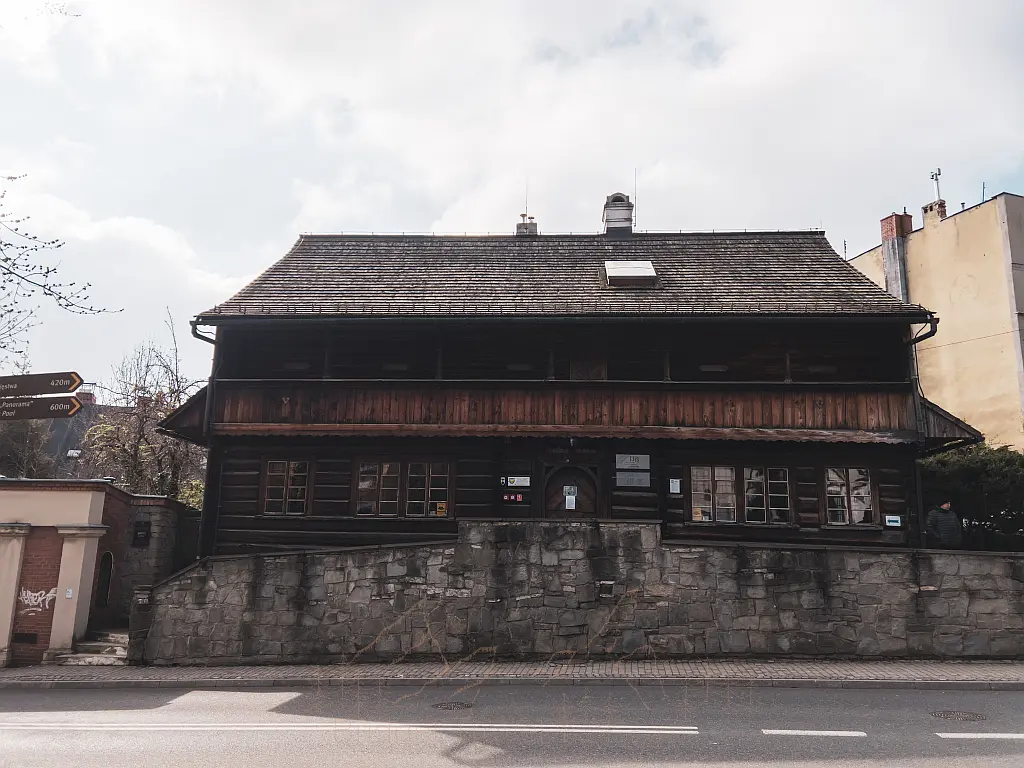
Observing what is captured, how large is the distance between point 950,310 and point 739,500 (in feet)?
53.2

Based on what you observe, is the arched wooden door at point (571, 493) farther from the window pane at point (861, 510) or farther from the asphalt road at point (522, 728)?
the asphalt road at point (522, 728)

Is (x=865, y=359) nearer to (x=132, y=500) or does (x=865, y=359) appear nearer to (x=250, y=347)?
(x=250, y=347)

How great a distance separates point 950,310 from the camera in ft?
91.8

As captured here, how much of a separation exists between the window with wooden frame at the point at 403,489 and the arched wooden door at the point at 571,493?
240cm

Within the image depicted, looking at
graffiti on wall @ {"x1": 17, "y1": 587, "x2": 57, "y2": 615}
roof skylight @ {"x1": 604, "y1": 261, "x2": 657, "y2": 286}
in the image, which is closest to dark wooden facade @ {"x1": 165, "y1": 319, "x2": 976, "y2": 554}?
roof skylight @ {"x1": 604, "y1": 261, "x2": 657, "y2": 286}

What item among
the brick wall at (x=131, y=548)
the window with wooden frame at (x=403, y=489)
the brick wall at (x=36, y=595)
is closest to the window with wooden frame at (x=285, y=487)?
the window with wooden frame at (x=403, y=489)

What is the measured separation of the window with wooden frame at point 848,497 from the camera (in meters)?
17.0

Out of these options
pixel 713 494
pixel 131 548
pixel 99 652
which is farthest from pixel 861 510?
pixel 131 548

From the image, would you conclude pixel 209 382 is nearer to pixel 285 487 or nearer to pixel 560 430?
pixel 285 487

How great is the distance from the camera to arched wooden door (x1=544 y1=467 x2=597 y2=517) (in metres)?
17.7

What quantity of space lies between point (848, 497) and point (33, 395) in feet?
52.5

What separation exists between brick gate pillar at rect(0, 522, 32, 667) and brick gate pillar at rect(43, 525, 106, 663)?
756 millimetres

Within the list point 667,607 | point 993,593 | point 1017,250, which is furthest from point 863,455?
point 1017,250

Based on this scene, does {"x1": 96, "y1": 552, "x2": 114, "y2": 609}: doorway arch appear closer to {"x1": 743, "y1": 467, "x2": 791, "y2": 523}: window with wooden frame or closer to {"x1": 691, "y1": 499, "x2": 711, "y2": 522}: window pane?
{"x1": 691, "y1": 499, "x2": 711, "y2": 522}: window pane
